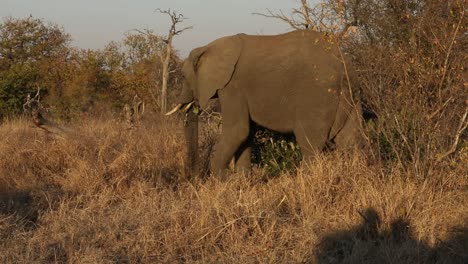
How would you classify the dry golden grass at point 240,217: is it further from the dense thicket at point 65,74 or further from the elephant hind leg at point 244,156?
the dense thicket at point 65,74

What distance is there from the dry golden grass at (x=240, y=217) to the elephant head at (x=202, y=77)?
2.79ft

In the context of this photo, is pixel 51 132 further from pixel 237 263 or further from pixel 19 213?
pixel 237 263

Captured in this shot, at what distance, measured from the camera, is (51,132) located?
27.6 ft

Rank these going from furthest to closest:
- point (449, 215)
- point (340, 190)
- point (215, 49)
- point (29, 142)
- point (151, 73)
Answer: point (151, 73) → point (29, 142) → point (215, 49) → point (340, 190) → point (449, 215)

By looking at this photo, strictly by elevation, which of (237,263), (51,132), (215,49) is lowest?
(237,263)

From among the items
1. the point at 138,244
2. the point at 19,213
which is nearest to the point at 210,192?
the point at 138,244

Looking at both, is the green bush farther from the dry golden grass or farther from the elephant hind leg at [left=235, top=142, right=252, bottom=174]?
the dry golden grass

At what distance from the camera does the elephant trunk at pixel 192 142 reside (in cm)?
767


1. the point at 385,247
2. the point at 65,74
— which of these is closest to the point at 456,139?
the point at 385,247

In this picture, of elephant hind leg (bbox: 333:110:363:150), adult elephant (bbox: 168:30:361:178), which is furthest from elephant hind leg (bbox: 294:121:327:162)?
elephant hind leg (bbox: 333:110:363:150)

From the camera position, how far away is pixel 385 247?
4625 millimetres

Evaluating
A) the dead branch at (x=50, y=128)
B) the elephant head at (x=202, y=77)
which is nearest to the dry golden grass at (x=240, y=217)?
the elephant head at (x=202, y=77)

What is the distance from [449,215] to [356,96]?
2011 mm

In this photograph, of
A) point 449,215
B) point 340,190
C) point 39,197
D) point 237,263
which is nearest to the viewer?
point 237,263
